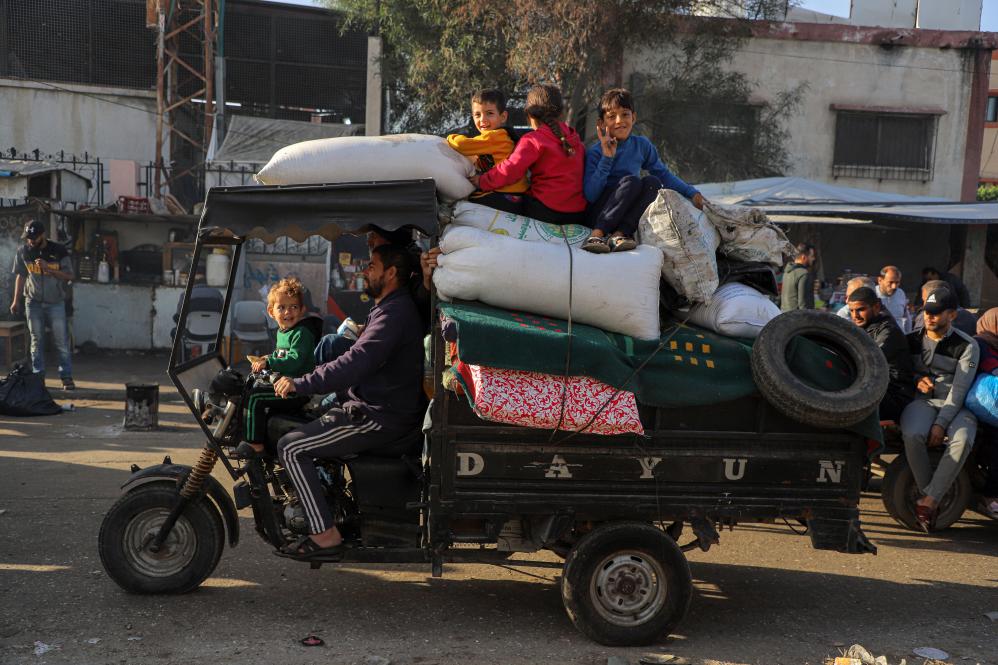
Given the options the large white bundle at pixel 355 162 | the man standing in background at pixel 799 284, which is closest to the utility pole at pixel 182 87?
the man standing in background at pixel 799 284

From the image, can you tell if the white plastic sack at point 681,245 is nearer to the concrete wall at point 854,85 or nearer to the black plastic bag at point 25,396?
the black plastic bag at point 25,396

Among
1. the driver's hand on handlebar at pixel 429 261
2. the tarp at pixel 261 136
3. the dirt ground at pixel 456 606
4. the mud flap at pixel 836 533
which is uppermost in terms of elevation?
the tarp at pixel 261 136

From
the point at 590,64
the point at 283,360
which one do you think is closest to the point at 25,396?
the point at 283,360

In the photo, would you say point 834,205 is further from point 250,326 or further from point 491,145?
point 491,145

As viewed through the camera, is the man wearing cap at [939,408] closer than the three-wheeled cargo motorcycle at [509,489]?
No

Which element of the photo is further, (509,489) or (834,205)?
(834,205)

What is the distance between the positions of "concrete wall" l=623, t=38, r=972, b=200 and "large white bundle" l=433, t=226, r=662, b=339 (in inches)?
593

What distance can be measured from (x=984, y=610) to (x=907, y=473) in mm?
1523

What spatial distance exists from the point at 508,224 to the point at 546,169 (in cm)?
47

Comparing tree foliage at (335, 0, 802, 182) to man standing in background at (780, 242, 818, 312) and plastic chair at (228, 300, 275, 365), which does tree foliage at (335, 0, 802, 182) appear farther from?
man standing in background at (780, 242, 818, 312)

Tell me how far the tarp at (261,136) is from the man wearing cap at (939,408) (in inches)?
475

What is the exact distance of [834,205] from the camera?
13.6 meters

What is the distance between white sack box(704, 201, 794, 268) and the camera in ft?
15.4

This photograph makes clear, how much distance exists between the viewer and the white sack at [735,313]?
4.42 meters
